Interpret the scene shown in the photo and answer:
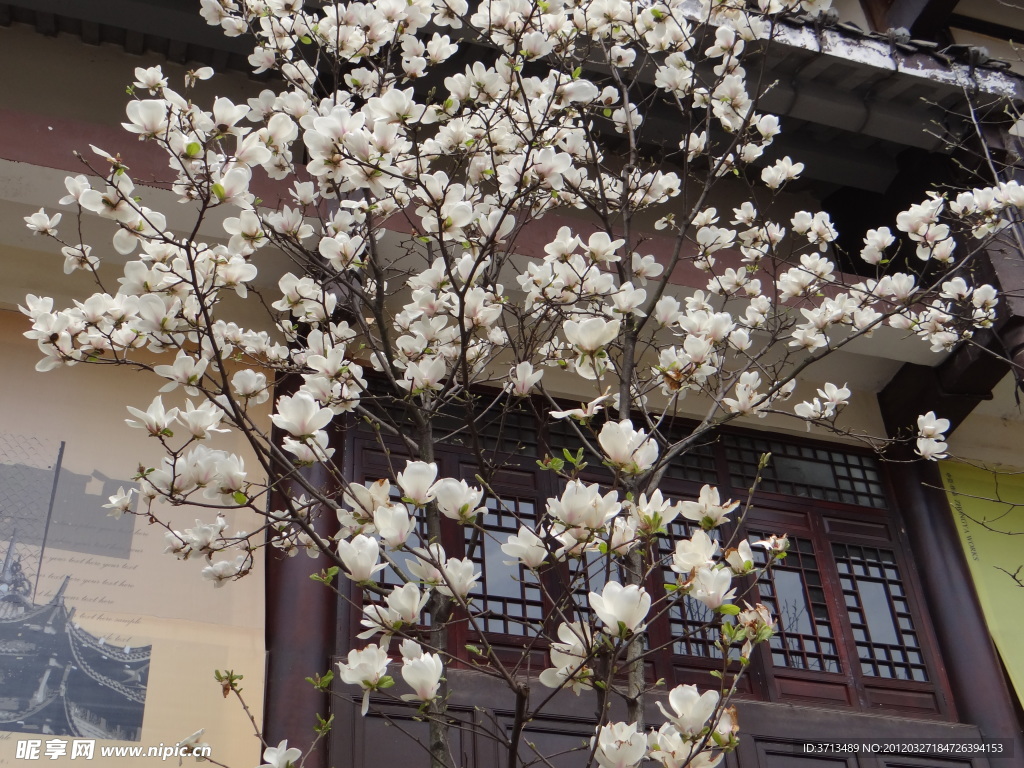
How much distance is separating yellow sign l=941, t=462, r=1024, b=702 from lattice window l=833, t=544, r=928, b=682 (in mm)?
434

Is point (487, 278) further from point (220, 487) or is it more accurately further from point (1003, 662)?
point (1003, 662)

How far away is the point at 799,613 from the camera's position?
5.59 m

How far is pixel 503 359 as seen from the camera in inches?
230

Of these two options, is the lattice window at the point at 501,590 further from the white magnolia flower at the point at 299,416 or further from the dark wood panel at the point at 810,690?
the white magnolia flower at the point at 299,416

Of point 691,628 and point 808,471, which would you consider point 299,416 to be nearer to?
point 691,628

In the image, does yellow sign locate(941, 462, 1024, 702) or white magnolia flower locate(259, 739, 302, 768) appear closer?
white magnolia flower locate(259, 739, 302, 768)

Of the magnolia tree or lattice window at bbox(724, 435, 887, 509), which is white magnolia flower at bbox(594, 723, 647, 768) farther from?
lattice window at bbox(724, 435, 887, 509)

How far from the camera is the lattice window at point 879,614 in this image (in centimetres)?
563

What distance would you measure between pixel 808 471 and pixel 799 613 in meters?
1.00

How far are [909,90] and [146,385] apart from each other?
435 cm

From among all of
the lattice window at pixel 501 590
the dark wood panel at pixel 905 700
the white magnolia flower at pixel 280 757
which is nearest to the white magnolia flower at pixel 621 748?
the white magnolia flower at pixel 280 757

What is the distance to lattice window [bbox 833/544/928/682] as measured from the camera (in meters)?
5.63

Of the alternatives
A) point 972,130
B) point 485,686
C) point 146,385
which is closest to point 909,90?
point 972,130

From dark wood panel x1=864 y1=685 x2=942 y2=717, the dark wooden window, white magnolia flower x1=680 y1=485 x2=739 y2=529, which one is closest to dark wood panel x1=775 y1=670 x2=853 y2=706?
the dark wooden window
